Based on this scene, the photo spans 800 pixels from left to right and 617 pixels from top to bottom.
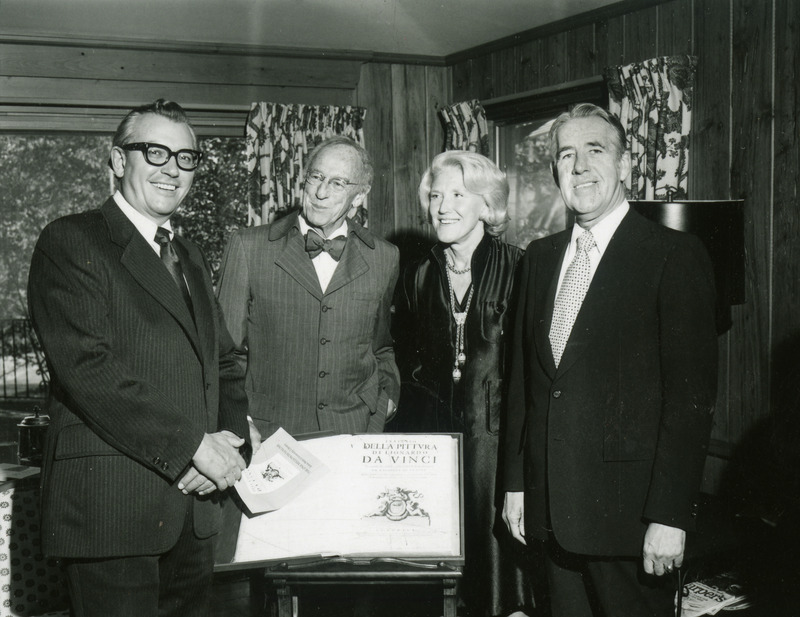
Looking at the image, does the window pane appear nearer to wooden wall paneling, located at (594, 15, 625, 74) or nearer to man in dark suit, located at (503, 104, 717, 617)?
wooden wall paneling, located at (594, 15, 625, 74)

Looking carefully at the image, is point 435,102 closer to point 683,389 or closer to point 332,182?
point 332,182

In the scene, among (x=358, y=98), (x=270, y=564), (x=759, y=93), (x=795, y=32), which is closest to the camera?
(x=270, y=564)

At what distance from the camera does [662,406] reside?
1.77m

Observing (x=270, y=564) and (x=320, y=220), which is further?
(x=320, y=220)

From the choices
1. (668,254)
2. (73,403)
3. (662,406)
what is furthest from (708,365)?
(73,403)

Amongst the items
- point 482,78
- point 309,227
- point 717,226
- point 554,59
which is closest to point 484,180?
point 309,227

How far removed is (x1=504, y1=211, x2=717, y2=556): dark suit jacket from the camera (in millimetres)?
1730

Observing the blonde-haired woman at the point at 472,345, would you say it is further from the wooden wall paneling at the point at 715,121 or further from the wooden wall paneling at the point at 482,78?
the wooden wall paneling at the point at 482,78

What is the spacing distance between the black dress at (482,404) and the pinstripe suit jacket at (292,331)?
0.29m

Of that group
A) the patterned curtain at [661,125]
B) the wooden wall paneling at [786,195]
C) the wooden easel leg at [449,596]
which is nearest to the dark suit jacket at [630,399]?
the wooden easel leg at [449,596]

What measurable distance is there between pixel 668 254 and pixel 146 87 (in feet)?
13.1

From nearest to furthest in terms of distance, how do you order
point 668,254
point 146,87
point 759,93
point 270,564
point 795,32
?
point 668,254 → point 270,564 → point 795,32 → point 759,93 → point 146,87

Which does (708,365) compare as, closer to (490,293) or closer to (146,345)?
(490,293)

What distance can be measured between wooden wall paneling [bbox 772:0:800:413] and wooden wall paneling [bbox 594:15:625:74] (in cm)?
98
